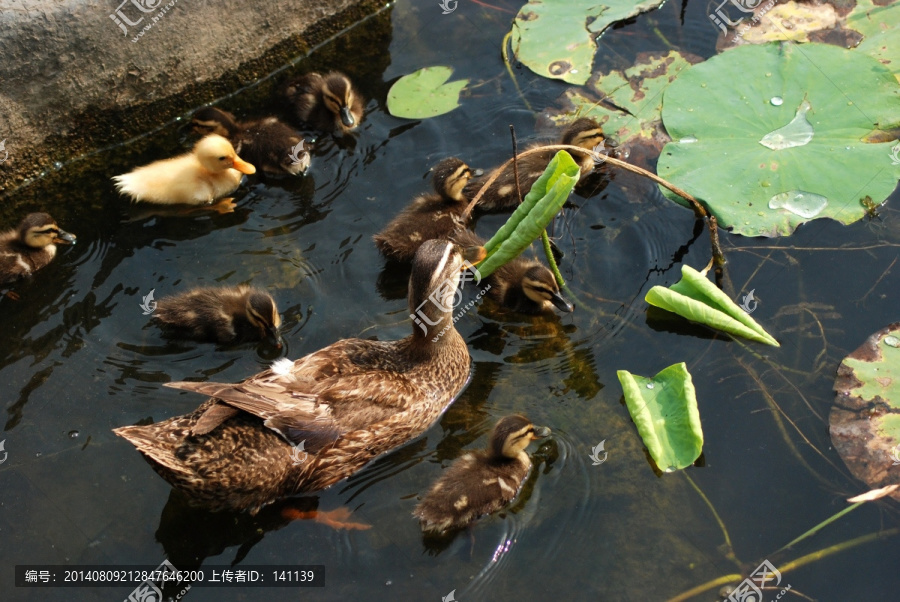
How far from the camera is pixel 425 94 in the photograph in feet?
18.6

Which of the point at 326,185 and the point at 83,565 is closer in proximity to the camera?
the point at 83,565

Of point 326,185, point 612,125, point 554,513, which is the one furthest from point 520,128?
point 554,513

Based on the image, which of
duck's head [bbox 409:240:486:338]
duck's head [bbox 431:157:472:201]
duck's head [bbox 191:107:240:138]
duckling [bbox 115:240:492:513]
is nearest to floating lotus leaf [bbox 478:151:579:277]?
duckling [bbox 115:240:492:513]

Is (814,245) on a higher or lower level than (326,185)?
lower

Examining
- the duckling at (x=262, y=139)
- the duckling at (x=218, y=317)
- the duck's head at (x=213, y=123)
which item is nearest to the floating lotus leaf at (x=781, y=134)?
the duckling at (x=262, y=139)

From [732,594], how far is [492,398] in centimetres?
144

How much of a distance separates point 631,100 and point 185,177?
9.08 feet

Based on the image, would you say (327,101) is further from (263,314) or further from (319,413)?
(319,413)

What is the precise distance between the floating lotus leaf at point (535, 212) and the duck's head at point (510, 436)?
0.89m

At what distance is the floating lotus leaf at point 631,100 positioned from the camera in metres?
5.25

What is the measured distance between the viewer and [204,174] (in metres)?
5.18

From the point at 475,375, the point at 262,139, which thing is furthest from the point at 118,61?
the point at 475,375

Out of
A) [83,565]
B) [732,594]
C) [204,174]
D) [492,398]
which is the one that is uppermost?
[204,174]

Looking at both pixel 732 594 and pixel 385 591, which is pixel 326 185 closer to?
pixel 385 591
